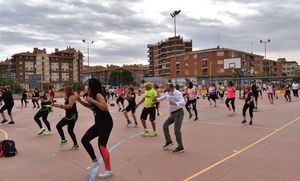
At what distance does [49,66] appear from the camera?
12081 cm

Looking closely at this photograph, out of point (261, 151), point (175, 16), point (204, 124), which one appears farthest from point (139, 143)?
point (175, 16)

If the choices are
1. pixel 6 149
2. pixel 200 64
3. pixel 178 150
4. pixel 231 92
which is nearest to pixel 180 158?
pixel 178 150

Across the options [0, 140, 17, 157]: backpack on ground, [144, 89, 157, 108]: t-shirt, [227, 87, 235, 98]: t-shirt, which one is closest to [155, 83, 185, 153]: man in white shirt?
[144, 89, 157, 108]: t-shirt

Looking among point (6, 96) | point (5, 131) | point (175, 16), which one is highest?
point (175, 16)

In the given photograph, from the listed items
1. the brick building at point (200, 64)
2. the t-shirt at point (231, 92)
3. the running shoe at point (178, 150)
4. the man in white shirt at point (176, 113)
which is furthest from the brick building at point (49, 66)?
the running shoe at point (178, 150)

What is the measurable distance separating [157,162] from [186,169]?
31.6 inches

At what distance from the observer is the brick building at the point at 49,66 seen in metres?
118

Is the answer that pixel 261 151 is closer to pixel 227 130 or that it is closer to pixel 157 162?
pixel 157 162

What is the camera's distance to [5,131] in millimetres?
12367

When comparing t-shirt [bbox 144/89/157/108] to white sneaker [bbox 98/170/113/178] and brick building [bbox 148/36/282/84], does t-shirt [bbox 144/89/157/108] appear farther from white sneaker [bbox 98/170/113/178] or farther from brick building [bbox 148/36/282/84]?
brick building [bbox 148/36/282/84]

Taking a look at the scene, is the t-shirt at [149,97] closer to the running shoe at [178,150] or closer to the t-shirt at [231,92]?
the running shoe at [178,150]

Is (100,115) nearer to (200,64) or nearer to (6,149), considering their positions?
(6,149)

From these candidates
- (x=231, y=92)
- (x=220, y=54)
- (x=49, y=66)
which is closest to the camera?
(x=231, y=92)

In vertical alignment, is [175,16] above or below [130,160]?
above
